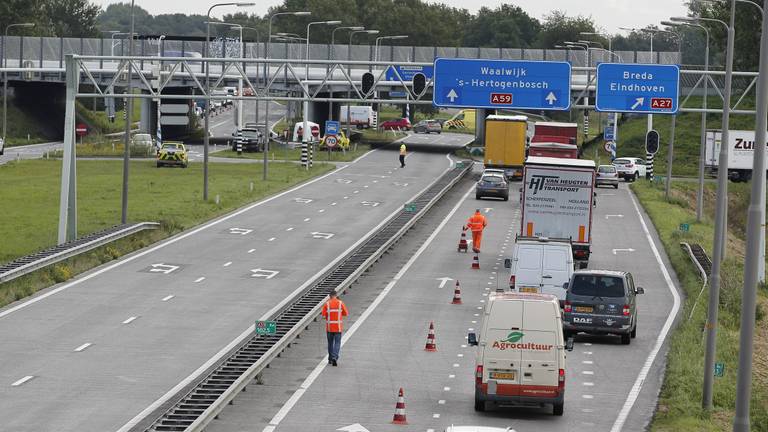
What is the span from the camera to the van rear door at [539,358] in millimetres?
25125

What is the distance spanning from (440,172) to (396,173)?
339 centimetres

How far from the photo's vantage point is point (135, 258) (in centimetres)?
4744

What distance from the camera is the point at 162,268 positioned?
45.3 metres

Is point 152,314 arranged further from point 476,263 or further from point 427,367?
point 476,263

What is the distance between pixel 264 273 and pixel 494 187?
28.3 metres

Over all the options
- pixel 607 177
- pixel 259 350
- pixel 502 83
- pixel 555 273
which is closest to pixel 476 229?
pixel 502 83

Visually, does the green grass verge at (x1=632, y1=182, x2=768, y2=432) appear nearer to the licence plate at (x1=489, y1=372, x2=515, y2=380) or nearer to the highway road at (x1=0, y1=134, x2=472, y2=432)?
the licence plate at (x1=489, y1=372, x2=515, y2=380)

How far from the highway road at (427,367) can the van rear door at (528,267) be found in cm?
145

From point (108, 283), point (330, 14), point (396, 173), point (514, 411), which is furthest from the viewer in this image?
point (330, 14)

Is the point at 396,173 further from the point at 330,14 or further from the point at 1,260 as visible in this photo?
the point at 330,14

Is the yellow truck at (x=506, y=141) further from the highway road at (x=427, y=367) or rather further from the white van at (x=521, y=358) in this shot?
the white van at (x=521, y=358)

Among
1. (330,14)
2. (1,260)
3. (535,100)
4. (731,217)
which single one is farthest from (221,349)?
(330,14)

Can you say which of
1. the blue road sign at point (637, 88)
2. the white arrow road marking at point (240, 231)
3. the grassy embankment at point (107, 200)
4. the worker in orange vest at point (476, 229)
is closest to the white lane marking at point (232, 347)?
the worker in orange vest at point (476, 229)

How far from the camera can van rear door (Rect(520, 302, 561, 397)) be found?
2512 centimetres
